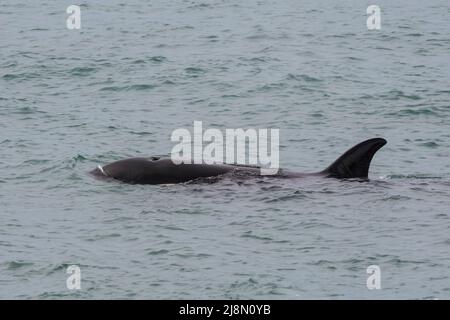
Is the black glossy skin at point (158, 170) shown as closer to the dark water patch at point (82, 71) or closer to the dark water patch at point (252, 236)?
the dark water patch at point (252, 236)

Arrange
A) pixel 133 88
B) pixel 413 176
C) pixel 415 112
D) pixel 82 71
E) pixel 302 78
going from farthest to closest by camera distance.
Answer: pixel 82 71 < pixel 302 78 < pixel 133 88 < pixel 415 112 < pixel 413 176

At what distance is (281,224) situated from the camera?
23.0 m

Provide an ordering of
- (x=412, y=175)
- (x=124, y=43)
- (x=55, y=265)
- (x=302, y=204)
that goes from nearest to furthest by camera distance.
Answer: (x=55, y=265) → (x=302, y=204) → (x=412, y=175) → (x=124, y=43)

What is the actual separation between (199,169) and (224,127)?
22.4ft

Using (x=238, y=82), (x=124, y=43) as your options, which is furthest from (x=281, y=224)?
(x=124, y=43)

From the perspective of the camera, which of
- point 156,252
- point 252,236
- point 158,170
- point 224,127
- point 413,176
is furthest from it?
point 224,127

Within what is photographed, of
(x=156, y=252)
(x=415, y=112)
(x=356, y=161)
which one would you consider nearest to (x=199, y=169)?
(x=356, y=161)

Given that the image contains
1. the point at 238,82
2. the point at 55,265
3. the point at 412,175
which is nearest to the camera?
the point at 55,265

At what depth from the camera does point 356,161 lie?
25844 mm

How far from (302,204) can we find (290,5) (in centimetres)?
3324

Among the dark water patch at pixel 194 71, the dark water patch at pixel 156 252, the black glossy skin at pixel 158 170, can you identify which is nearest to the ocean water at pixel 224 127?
the dark water patch at pixel 156 252

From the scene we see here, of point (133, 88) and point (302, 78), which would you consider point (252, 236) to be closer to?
point (133, 88)

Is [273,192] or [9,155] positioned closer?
[273,192]

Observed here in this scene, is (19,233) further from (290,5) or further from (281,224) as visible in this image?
(290,5)
